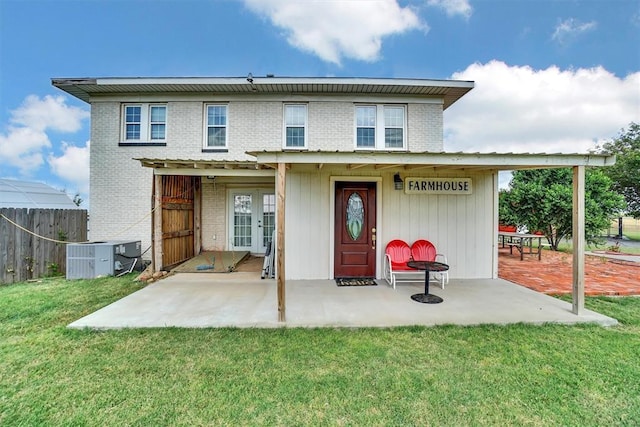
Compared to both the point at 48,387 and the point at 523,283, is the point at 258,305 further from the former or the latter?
the point at 523,283

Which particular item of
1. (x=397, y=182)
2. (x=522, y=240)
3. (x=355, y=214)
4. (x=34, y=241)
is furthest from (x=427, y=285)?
(x=34, y=241)

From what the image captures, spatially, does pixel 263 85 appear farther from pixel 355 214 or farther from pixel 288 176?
pixel 355 214

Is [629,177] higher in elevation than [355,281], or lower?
higher

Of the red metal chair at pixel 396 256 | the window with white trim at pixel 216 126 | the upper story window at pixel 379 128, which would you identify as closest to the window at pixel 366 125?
the upper story window at pixel 379 128

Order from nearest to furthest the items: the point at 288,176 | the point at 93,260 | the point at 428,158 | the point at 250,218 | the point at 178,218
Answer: the point at 428,158
the point at 288,176
the point at 93,260
the point at 178,218
the point at 250,218

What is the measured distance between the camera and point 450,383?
9.12 feet

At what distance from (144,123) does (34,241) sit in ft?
14.0

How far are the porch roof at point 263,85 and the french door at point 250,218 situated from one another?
3334 mm

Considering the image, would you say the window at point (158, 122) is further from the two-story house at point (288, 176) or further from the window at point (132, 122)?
the window at point (132, 122)

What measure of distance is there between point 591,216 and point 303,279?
1074cm

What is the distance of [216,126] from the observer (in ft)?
29.6

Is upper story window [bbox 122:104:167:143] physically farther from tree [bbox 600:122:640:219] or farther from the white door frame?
tree [bbox 600:122:640:219]

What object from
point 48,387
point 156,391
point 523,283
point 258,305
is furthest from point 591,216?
point 48,387

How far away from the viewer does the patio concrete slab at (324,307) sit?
167 inches
